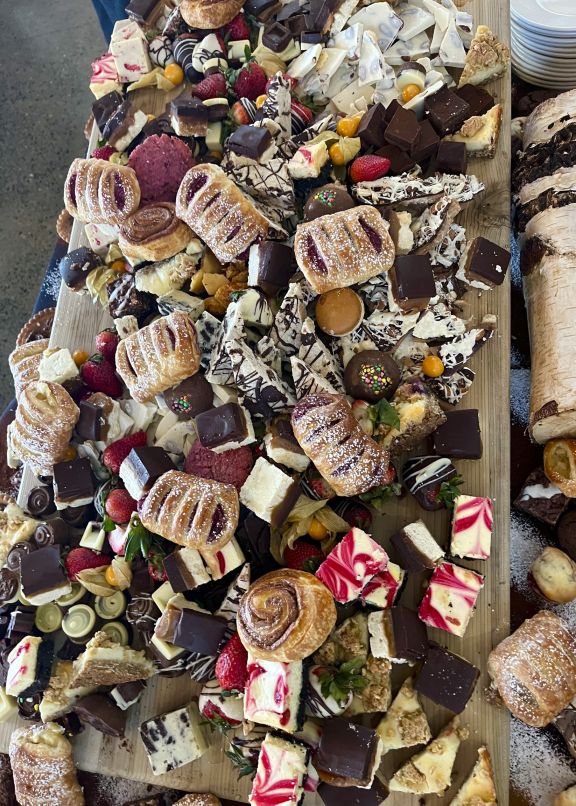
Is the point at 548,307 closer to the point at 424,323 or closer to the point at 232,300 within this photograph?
the point at 424,323

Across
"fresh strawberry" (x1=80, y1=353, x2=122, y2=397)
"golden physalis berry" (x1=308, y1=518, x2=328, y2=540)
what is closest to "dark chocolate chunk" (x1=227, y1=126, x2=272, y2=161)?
"fresh strawberry" (x1=80, y1=353, x2=122, y2=397)

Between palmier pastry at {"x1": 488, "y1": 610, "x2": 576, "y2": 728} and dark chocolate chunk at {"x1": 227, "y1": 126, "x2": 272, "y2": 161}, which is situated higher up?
dark chocolate chunk at {"x1": 227, "y1": 126, "x2": 272, "y2": 161}

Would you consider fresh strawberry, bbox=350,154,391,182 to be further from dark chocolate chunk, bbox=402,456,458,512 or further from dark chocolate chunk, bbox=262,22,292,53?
dark chocolate chunk, bbox=402,456,458,512

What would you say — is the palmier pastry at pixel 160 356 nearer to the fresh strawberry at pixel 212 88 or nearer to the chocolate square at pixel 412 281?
the chocolate square at pixel 412 281

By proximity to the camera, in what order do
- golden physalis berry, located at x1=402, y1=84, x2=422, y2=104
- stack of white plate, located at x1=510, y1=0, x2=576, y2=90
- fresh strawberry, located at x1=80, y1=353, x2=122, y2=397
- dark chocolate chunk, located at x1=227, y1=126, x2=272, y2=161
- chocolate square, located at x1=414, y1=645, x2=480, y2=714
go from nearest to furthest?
chocolate square, located at x1=414, y1=645, x2=480, y2=714, dark chocolate chunk, located at x1=227, y1=126, x2=272, y2=161, fresh strawberry, located at x1=80, y1=353, x2=122, y2=397, golden physalis berry, located at x1=402, y1=84, x2=422, y2=104, stack of white plate, located at x1=510, y1=0, x2=576, y2=90

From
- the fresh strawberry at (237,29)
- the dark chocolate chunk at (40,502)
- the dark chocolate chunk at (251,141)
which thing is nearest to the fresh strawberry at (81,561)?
the dark chocolate chunk at (40,502)

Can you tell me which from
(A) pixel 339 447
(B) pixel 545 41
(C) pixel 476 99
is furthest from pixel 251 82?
(A) pixel 339 447
